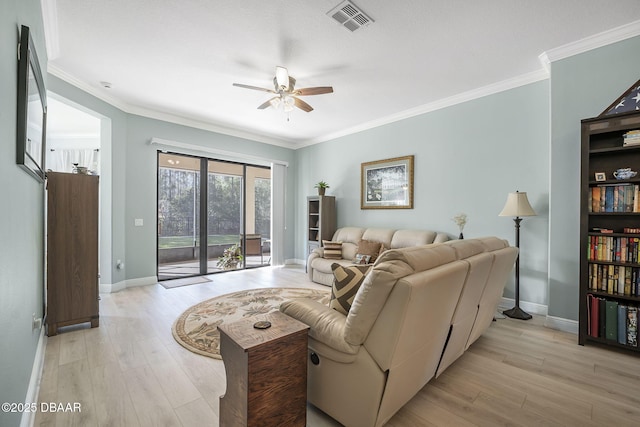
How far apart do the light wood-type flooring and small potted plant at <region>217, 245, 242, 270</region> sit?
9.06 feet

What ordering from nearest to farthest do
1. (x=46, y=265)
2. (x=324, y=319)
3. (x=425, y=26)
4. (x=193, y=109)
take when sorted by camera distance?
(x=324, y=319) → (x=425, y=26) → (x=46, y=265) → (x=193, y=109)

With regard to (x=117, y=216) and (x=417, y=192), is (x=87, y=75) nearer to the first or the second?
(x=117, y=216)

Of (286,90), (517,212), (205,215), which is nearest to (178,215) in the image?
(205,215)

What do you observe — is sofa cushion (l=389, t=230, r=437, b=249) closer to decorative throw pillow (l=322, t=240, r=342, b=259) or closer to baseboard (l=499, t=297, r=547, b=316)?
decorative throw pillow (l=322, t=240, r=342, b=259)

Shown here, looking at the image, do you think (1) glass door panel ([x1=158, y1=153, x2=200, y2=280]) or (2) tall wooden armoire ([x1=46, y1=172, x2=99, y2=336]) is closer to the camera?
(2) tall wooden armoire ([x1=46, y1=172, x2=99, y2=336])

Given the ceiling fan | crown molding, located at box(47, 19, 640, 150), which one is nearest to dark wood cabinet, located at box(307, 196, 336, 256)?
crown molding, located at box(47, 19, 640, 150)

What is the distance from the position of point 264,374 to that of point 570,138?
3614 mm

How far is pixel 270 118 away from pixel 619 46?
442 cm

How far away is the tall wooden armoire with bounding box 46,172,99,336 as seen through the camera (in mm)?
2773

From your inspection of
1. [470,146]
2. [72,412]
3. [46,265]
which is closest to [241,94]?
[46,265]

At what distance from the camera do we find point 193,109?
4.62 m

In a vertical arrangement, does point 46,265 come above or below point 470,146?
below

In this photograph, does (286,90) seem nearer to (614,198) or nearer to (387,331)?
(387,331)

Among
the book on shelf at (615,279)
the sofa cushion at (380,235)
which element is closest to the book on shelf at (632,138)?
the book on shelf at (615,279)
